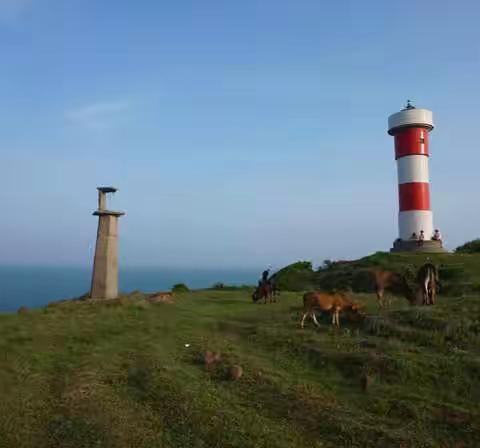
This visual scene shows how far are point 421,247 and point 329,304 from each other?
26.4 meters

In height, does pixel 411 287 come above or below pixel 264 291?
above

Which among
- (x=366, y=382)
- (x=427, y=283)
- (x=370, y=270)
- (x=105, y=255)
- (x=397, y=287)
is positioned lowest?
(x=366, y=382)

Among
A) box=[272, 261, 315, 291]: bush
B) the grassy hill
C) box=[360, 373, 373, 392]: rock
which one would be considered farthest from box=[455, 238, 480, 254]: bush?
box=[360, 373, 373, 392]: rock

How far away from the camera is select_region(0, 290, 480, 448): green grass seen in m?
9.40

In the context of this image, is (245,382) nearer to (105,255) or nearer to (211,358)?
(211,358)

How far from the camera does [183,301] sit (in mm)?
24484

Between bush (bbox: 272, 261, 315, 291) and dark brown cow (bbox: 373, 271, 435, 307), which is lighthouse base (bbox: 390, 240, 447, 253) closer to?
bush (bbox: 272, 261, 315, 291)

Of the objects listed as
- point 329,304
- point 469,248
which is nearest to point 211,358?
point 329,304

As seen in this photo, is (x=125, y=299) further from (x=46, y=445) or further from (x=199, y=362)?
(x=46, y=445)

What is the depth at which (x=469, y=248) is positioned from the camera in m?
42.9

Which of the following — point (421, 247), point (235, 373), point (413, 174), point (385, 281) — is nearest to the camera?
point (235, 373)

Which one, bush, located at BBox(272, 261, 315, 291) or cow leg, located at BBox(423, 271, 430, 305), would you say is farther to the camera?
bush, located at BBox(272, 261, 315, 291)

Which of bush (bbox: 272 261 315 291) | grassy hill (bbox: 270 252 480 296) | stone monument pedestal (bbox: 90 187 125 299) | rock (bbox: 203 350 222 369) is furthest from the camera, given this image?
bush (bbox: 272 261 315 291)

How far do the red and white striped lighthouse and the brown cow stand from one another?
26.1 meters
